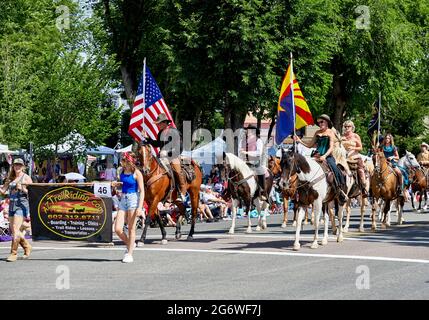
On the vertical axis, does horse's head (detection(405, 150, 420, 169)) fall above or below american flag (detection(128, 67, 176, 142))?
below

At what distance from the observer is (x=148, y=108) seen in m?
26.3

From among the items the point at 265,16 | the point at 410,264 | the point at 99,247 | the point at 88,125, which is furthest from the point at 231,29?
the point at 410,264

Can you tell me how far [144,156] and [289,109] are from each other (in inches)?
155

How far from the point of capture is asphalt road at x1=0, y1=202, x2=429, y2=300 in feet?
40.0

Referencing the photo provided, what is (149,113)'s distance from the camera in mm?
26391

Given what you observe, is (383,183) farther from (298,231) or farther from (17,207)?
(17,207)

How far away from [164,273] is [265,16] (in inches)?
1031

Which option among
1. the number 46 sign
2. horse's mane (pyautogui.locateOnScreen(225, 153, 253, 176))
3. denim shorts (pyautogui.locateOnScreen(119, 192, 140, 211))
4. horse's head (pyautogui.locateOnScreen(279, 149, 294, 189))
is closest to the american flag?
horse's mane (pyautogui.locateOnScreen(225, 153, 253, 176))

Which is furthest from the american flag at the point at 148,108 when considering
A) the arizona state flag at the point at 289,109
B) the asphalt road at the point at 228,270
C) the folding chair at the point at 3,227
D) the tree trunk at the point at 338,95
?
the tree trunk at the point at 338,95

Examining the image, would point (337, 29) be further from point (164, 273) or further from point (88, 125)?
point (164, 273)

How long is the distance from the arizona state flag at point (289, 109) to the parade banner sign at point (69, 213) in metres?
4.58

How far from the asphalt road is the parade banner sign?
33 cm

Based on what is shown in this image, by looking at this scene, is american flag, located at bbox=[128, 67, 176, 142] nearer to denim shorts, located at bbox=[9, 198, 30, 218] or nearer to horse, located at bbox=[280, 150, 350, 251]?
horse, located at bbox=[280, 150, 350, 251]

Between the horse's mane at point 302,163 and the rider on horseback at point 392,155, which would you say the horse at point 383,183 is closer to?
the rider on horseback at point 392,155
